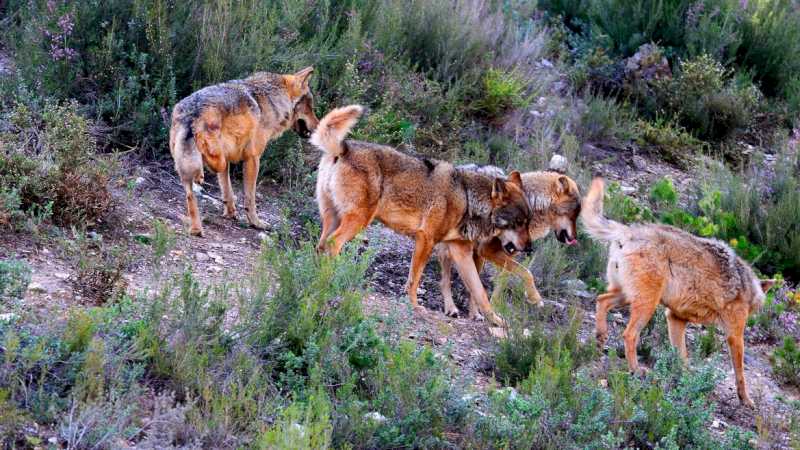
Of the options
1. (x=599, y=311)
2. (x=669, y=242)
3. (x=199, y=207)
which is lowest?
(x=199, y=207)

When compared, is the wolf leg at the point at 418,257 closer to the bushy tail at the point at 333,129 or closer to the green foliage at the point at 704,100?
the bushy tail at the point at 333,129

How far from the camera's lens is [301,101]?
9.77 m

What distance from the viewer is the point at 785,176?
449 inches

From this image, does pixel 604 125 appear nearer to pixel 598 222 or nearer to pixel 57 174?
pixel 598 222

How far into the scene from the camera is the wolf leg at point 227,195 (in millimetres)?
8992

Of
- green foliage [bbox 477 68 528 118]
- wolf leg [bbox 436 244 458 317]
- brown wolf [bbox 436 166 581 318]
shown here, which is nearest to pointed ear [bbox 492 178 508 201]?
brown wolf [bbox 436 166 581 318]

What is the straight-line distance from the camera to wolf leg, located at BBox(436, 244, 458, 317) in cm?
859

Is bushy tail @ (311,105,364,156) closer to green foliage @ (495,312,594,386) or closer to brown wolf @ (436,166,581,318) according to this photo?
brown wolf @ (436,166,581,318)

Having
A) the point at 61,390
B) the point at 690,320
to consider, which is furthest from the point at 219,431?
the point at 690,320

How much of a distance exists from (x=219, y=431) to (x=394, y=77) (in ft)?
21.8

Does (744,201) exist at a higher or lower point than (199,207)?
higher

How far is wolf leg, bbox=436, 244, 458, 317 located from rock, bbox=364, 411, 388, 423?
2713mm

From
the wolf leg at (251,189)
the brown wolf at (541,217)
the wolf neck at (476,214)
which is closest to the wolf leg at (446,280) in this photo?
the brown wolf at (541,217)

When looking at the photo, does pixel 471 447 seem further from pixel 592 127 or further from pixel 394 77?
pixel 592 127
